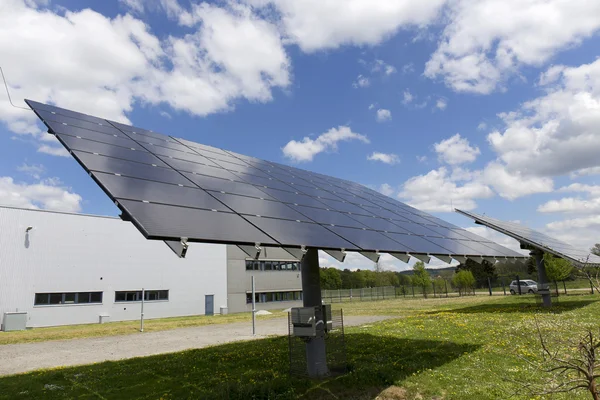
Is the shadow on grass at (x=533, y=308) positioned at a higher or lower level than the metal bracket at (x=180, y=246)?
lower

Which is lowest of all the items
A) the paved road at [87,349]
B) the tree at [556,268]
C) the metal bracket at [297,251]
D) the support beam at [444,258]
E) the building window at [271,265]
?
the paved road at [87,349]

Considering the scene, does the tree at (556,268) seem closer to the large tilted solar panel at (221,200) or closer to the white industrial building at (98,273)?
the white industrial building at (98,273)

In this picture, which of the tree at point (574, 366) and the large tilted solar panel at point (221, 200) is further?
the large tilted solar panel at point (221, 200)

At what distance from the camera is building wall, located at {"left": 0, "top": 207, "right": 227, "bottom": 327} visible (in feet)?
116

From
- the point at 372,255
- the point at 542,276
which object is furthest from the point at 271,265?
the point at 372,255

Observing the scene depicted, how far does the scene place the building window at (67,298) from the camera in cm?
3641

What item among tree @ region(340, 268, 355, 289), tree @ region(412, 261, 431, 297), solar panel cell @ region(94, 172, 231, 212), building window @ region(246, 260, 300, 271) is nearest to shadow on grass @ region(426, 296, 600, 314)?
solar panel cell @ region(94, 172, 231, 212)

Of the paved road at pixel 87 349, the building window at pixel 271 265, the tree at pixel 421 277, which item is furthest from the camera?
the tree at pixel 421 277

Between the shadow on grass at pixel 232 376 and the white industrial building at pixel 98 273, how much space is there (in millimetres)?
27092

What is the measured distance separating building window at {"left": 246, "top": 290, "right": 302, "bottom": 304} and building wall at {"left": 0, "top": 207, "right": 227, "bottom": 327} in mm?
7913

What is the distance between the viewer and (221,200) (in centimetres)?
934

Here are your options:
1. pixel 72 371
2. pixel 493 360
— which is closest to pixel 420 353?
pixel 493 360

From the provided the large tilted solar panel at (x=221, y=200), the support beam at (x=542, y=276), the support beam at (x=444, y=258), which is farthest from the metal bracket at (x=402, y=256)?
the support beam at (x=542, y=276)

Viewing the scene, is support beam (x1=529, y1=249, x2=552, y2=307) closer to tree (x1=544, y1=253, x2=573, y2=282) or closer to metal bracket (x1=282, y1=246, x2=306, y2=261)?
tree (x1=544, y1=253, x2=573, y2=282)
